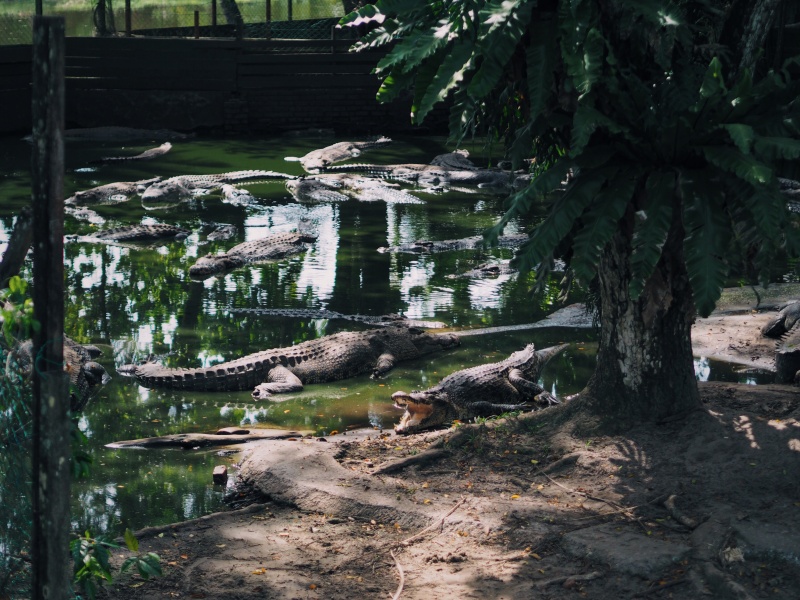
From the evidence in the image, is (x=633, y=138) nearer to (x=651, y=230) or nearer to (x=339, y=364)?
(x=651, y=230)

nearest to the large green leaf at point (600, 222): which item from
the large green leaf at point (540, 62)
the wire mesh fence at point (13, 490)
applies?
the large green leaf at point (540, 62)

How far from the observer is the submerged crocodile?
1273cm

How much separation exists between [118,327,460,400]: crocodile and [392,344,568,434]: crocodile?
35.3 inches

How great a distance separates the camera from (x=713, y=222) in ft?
16.7

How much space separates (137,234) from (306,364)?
5.25 metres

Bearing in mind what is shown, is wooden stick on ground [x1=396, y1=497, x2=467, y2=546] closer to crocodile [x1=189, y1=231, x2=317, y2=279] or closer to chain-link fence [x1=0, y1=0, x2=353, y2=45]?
crocodile [x1=189, y1=231, x2=317, y2=279]

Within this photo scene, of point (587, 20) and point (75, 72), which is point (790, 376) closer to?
point (587, 20)

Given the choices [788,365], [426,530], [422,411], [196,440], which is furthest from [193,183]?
[426,530]

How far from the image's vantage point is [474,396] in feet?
24.4

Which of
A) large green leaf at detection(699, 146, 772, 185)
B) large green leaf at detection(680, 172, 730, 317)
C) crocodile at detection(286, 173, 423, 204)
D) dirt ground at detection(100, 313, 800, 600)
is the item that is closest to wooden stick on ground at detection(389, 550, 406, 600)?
dirt ground at detection(100, 313, 800, 600)

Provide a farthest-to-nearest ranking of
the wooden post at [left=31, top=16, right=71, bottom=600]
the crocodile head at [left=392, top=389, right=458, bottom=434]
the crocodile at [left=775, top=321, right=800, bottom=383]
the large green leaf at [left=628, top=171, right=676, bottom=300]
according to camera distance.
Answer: the crocodile at [left=775, top=321, right=800, bottom=383]
the crocodile head at [left=392, top=389, right=458, bottom=434]
the large green leaf at [left=628, top=171, right=676, bottom=300]
the wooden post at [left=31, top=16, right=71, bottom=600]

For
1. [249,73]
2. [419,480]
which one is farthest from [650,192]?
[249,73]

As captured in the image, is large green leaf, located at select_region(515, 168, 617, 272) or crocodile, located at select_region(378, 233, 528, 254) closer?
large green leaf, located at select_region(515, 168, 617, 272)

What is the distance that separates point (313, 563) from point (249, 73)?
57.9ft
